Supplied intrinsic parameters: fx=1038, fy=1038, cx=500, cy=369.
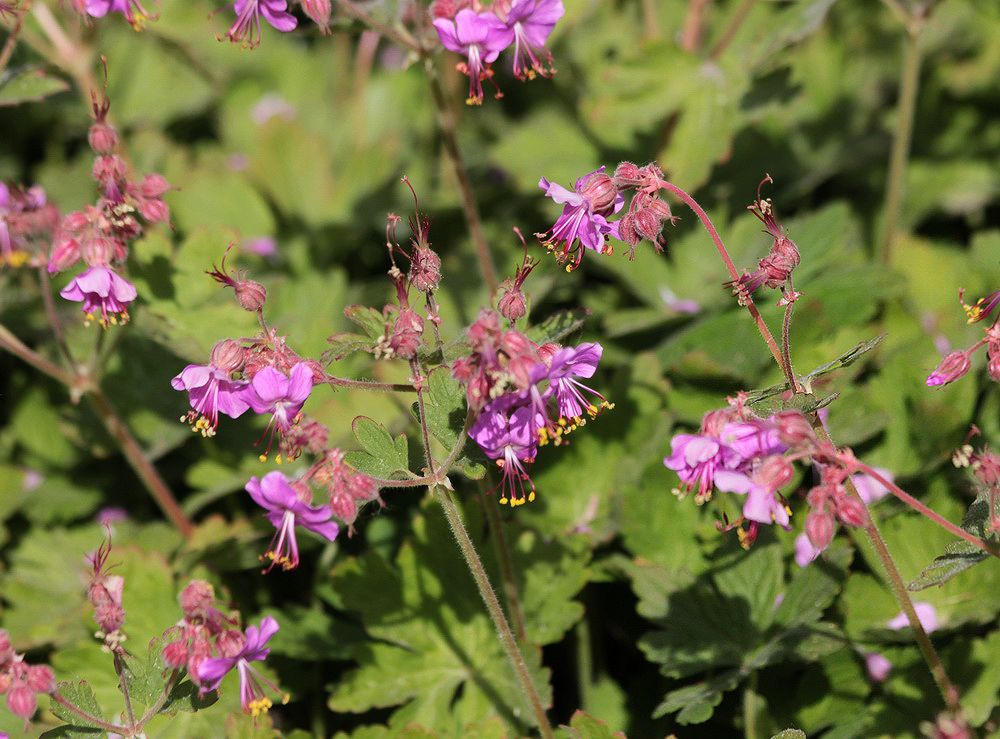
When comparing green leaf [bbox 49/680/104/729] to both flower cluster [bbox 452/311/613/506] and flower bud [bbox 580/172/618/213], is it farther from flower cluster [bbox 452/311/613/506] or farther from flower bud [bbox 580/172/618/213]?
flower bud [bbox 580/172/618/213]

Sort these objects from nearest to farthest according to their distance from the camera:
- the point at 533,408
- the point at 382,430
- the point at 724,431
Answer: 1. the point at 724,431
2. the point at 533,408
3. the point at 382,430

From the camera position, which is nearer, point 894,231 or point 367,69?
point 894,231

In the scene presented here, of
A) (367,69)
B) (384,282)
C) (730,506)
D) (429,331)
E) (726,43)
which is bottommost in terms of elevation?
(730,506)

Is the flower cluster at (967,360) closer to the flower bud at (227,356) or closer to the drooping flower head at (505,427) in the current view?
the drooping flower head at (505,427)

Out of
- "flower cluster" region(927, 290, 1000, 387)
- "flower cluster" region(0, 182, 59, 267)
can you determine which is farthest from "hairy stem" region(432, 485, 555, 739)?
"flower cluster" region(0, 182, 59, 267)

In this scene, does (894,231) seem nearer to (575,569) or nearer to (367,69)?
(575,569)

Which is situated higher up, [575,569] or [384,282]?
[384,282]

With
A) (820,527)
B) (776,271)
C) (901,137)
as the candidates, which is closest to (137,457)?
(776,271)

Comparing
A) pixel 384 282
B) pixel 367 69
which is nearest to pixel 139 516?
pixel 384 282

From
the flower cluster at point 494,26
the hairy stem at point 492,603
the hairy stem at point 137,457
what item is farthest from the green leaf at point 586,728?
the flower cluster at point 494,26
